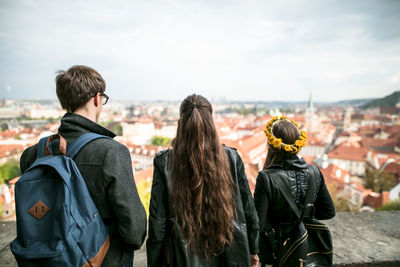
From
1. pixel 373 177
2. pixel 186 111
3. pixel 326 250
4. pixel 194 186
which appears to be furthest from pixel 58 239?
pixel 373 177

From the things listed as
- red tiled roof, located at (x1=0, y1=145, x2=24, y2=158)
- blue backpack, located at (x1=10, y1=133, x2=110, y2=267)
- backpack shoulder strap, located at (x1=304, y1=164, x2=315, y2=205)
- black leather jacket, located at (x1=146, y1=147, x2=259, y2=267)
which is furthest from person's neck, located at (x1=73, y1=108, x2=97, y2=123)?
red tiled roof, located at (x1=0, y1=145, x2=24, y2=158)

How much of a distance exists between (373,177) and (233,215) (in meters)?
28.4

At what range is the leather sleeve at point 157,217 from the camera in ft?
4.05

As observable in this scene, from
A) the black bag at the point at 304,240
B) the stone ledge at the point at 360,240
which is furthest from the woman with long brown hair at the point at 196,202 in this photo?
the stone ledge at the point at 360,240

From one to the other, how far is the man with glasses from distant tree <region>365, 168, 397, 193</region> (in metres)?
27.0

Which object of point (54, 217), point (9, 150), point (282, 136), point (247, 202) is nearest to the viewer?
point (54, 217)

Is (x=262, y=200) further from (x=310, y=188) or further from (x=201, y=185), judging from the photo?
(x=201, y=185)

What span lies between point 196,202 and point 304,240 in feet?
2.09

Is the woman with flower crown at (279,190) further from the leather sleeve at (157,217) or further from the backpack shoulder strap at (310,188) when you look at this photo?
the leather sleeve at (157,217)

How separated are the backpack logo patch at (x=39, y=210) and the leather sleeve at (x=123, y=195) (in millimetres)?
232

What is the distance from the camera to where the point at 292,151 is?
58.3 inches

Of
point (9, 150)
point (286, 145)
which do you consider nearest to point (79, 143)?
point (286, 145)

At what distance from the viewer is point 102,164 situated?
1107mm

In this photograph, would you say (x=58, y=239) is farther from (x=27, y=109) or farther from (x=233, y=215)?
(x=27, y=109)
